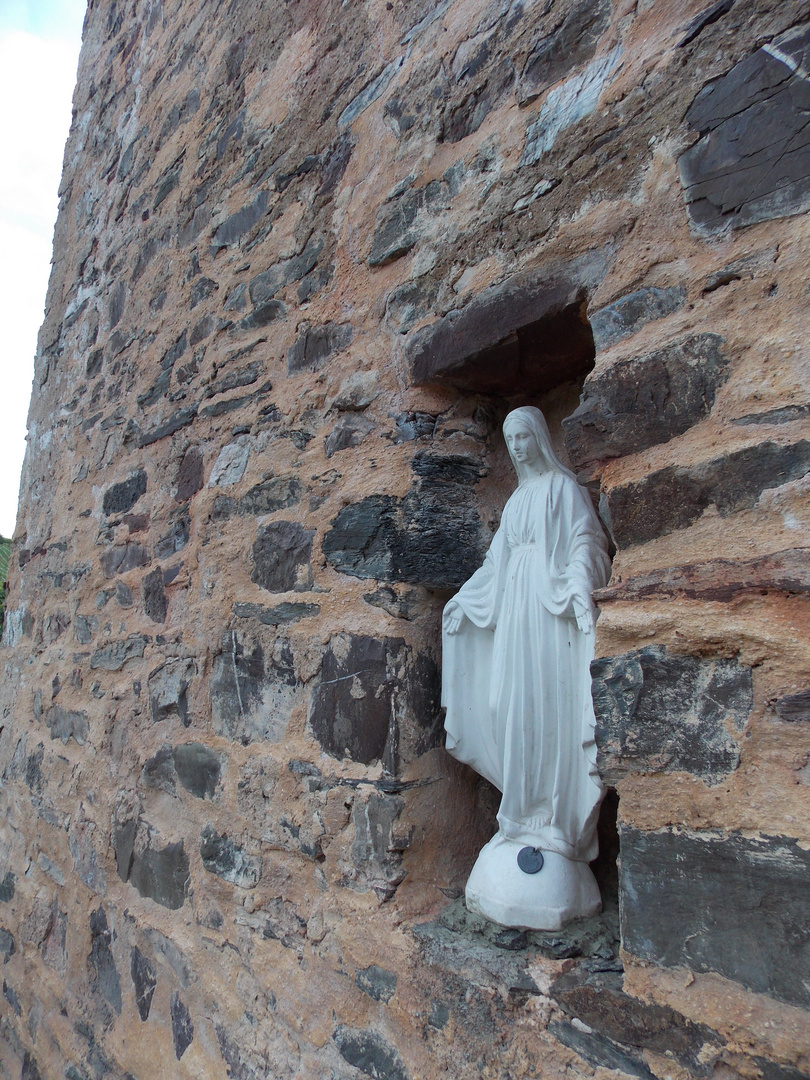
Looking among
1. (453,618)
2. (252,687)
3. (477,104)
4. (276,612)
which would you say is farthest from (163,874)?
(477,104)

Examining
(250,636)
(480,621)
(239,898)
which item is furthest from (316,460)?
(239,898)

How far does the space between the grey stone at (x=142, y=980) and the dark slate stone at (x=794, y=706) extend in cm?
223

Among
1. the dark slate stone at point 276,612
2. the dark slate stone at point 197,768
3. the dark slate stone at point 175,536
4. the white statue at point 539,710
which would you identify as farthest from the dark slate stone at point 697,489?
the dark slate stone at point 175,536

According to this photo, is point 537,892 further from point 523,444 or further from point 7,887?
point 7,887

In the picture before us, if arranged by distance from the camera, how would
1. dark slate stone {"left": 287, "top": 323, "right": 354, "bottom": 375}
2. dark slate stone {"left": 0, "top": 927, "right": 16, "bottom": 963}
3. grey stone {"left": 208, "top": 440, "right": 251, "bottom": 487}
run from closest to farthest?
1. dark slate stone {"left": 287, "top": 323, "right": 354, "bottom": 375}
2. grey stone {"left": 208, "top": 440, "right": 251, "bottom": 487}
3. dark slate stone {"left": 0, "top": 927, "right": 16, "bottom": 963}

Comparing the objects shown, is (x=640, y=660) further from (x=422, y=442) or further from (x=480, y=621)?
(x=422, y=442)

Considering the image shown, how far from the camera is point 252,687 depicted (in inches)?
86.0

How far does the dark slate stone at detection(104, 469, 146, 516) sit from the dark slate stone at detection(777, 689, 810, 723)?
2574 mm

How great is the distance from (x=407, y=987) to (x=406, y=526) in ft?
3.59

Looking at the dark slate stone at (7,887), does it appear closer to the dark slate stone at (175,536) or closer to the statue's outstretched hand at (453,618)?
the dark slate stone at (175,536)

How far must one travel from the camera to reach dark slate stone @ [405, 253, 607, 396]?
5.30ft

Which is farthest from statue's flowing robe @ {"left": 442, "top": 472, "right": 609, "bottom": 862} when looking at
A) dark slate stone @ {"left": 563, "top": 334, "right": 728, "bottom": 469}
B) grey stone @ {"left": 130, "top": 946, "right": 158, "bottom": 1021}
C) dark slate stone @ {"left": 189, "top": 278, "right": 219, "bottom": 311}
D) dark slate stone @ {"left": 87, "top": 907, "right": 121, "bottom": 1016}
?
dark slate stone @ {"left": 87, "top": 907, "right": 121, "bottom": 1016}

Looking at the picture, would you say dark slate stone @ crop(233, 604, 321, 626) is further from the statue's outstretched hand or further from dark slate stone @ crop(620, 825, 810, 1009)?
dark slate stone @ crop(620, 825, 810, 1009)

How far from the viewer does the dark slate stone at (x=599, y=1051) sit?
1.18 meters
